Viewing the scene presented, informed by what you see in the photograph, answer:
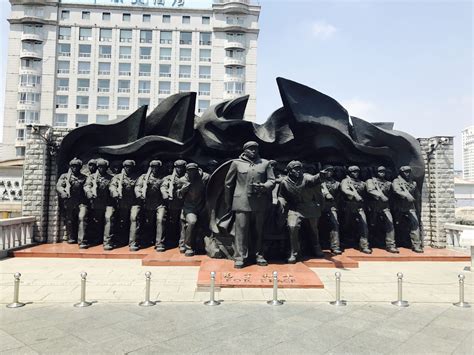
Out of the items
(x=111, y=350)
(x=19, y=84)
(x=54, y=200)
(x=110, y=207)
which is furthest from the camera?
(x=19, y=84)

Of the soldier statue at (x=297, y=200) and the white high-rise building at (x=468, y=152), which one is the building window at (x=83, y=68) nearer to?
the soldier statue at (x=297, y=200)

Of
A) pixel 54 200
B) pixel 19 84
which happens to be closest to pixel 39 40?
pixel 19 84

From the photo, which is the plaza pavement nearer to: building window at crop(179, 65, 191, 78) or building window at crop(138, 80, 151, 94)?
building window at crop(138, 80, 151, 94)

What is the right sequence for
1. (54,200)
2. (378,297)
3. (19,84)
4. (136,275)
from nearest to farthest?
(378,297)
(136,275)
(54,200)
(19,84)

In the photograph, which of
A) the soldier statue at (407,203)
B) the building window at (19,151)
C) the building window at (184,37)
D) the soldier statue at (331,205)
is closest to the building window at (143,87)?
the building window at (184,37)

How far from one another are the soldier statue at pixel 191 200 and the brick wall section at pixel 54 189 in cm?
537

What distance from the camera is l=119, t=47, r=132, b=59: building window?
153ft

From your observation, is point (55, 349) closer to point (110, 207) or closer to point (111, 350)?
point (111, 350)

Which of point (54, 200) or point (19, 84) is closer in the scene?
point (54, 200)

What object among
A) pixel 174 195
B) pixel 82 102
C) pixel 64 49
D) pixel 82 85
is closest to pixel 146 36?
pixel 82 85

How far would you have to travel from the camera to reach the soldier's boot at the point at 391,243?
35.7ft

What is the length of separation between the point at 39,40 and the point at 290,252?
50849 millimetres

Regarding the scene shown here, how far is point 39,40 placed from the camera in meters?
45.5

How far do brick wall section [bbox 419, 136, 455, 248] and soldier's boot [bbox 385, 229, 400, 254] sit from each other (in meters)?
2.53
